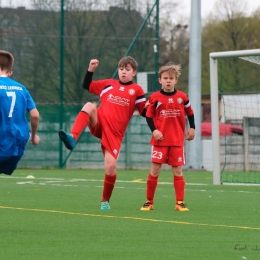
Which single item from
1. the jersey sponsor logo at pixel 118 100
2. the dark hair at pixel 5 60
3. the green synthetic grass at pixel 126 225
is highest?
the dark hair at pixel 5 60

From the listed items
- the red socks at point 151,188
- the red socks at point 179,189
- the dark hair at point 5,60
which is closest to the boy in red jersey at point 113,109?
the red socks at point 151,188

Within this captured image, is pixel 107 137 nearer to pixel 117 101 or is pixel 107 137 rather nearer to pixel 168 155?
pixel 117 101

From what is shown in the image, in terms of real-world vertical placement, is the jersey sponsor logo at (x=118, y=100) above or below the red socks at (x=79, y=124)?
above

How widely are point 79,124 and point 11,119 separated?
5.79ft

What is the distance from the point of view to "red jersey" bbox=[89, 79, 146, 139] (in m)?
10.2

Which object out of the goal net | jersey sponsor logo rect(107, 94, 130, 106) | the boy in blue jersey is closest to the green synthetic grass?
the boy in blue jersey

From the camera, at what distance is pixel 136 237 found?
7.46 meters

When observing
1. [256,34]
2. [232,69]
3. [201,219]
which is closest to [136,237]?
[201,219]

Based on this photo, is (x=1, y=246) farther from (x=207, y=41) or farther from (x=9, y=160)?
(x=207, y=41)

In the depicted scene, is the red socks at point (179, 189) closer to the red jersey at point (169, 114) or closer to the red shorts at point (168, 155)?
the red shorts at point (168, 155)

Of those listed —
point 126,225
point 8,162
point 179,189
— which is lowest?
point 126,225

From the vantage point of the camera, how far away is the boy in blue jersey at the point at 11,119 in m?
7.46

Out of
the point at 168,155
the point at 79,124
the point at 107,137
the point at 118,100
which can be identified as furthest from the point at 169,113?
the point at 79,124

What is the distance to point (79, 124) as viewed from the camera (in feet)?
30.1
